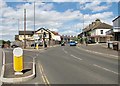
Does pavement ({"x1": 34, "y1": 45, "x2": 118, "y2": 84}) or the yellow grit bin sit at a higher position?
the yellow grit bin

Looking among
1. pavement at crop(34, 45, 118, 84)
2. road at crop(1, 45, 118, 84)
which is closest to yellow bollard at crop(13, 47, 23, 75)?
road at crop(1, 45, 118, 84)

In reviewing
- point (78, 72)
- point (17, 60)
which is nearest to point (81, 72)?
point (78, 72)

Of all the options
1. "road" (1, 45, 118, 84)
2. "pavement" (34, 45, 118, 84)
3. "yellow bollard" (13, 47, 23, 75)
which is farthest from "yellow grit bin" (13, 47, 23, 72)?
"pavement" (34, 45, 118, 84)

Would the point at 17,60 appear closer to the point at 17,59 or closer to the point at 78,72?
the point at 17,59

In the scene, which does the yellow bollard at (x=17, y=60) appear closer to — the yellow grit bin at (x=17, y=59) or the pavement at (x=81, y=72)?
the yellow grit bin at (x=17, y=59)

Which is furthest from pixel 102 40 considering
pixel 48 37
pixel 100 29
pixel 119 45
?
pixel 119 45

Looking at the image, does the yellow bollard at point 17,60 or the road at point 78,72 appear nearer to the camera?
the road at point 78,72

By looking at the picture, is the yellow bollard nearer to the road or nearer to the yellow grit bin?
the yellow grit bin

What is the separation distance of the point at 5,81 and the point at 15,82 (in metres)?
0.60

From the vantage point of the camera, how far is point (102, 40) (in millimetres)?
106812

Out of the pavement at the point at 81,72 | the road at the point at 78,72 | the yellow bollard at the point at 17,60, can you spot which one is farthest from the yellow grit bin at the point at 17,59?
the pavement at the point at 81,72

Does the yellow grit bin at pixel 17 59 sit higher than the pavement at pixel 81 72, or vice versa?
the yellow grit bin at pixel 17 59

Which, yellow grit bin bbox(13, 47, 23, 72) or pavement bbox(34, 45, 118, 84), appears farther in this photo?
yellow grit bin bbox(13, 47, 23, 72)

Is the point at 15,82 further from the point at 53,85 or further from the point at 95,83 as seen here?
the point at 95,83
